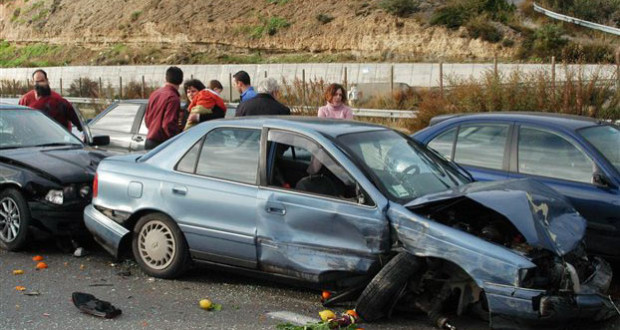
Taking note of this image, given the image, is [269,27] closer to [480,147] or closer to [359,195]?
[480,147]

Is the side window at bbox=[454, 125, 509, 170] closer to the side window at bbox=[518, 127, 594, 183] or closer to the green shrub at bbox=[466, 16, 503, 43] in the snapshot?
the side window at bbox=[518, 127, 594, 183]

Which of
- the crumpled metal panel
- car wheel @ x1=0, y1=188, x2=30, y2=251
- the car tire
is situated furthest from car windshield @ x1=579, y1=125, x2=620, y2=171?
car wheel @ x1=0, y1=188, x2=30, y2=251

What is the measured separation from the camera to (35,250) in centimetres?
830

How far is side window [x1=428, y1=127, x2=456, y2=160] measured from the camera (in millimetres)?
8045

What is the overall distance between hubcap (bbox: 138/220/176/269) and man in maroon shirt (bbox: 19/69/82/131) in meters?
4.38

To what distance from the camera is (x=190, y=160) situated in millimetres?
6965

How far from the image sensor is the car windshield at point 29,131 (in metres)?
9.07

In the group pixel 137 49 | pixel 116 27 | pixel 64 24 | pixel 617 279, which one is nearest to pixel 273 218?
pixel 617 279

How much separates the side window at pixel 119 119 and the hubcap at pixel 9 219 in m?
4.08

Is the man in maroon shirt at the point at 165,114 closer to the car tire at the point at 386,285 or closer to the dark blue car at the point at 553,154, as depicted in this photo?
the dark blue car at the point at 553,154

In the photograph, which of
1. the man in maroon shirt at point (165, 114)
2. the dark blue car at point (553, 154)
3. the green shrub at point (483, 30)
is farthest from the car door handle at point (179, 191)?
the green shrub at point (483, 30)

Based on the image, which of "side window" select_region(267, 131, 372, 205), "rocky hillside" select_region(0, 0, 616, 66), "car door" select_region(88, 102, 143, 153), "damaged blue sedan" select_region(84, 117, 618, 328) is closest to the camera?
"damaged blue sedan" select_region(84, 117, 618, 328)

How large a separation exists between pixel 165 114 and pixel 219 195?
3.25 metres

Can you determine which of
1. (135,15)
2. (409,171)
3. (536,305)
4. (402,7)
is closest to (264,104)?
(409,171)
